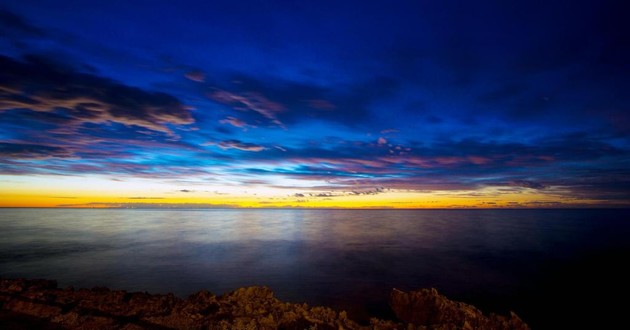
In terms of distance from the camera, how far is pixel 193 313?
377 inches

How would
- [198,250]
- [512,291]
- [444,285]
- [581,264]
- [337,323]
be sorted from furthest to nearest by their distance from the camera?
[198,250] < [581,264] < [444,285] < [512,291] < [337,323]

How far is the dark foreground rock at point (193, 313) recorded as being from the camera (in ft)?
28.6

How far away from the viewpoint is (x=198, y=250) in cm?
3703

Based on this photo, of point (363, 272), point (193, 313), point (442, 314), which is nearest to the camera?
point (193, 313)

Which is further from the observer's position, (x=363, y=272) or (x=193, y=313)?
(x=363, y=272)

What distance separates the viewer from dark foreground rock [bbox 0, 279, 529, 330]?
8.73 metres

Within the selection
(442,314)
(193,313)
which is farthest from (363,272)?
(193,313)

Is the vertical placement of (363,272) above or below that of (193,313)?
below

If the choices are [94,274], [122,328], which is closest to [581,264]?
[122,328]

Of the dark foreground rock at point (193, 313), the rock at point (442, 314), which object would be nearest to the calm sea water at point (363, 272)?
the rock at point (442, 314)

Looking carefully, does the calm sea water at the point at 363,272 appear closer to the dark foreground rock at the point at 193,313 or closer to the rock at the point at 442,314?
→ the rock at the point at 442,314

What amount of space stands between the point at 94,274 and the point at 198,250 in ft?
44.2

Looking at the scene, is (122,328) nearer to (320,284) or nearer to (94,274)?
(320,284)

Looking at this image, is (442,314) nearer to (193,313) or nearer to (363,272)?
(193,313)
